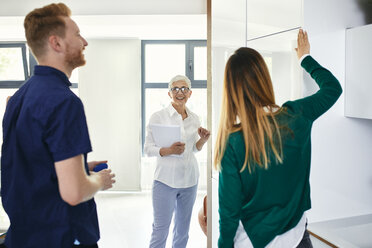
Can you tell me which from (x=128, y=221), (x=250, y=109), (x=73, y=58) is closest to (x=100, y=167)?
(x=73, y=58)

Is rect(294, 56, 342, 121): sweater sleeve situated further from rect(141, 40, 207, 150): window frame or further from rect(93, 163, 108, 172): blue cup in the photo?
rect(141, 40, 207, 150): window frame

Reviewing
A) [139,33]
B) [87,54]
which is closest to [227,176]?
[139,33]

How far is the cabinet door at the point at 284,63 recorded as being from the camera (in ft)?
5.40

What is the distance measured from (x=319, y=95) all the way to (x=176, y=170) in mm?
1545

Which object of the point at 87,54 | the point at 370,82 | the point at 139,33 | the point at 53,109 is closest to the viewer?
the point at 53,109

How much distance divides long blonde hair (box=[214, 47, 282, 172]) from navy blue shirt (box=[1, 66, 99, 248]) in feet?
1.68

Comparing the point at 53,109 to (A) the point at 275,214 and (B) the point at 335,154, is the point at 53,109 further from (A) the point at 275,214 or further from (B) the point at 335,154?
(B) the point at 335,154

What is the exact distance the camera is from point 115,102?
584 centimetres

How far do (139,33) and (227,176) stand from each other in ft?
14.8

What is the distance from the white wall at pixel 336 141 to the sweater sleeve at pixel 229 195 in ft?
1.89

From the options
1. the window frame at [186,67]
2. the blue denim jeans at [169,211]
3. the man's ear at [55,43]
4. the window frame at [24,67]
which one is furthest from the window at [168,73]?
the man's ear at [55,43]

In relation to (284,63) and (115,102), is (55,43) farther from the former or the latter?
(115,102)

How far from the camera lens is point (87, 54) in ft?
18.8

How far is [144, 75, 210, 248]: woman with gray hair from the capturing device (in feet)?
8.82
